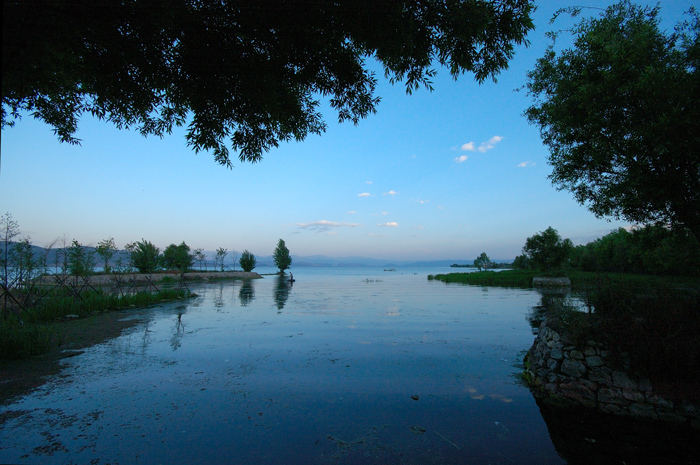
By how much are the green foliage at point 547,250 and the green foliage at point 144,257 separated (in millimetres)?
64845

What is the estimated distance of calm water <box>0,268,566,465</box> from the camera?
15.2 feet

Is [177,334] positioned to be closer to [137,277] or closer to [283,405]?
[283,405]

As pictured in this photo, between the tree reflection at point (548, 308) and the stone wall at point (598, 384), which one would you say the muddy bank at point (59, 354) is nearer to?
the stone wall at point (598, 384)

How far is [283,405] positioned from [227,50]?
619cm

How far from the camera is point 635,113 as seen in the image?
7488 millimetres

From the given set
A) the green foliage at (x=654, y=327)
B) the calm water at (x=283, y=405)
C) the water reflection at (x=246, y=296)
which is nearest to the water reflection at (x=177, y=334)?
the calm water at (x=283, y=405)

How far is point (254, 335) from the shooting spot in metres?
12.1

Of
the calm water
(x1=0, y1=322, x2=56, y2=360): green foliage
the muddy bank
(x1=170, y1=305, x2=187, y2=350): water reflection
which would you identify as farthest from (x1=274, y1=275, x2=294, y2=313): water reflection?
(x1=0, y1=322, x2=56, y2=360): green foliage

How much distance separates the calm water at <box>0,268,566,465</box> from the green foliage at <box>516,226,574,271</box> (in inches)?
1885

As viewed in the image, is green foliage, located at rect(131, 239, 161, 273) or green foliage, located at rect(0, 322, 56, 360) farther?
green foliage, located at rect(131, 239, 161, 273)

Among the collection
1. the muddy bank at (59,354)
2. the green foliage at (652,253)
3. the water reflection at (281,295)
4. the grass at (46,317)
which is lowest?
the water reflection at (281,295)

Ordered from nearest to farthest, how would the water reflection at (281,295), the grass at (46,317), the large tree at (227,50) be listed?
the large tree at (227,50) → the grass at (46,317) → the water reflection at (281,295)

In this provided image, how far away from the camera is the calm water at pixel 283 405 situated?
4637 millimetres

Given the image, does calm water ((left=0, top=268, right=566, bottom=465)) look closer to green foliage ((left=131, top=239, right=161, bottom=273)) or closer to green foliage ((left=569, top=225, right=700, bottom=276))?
green foliage ((left=569, top=225, right=700, bottom=276))
